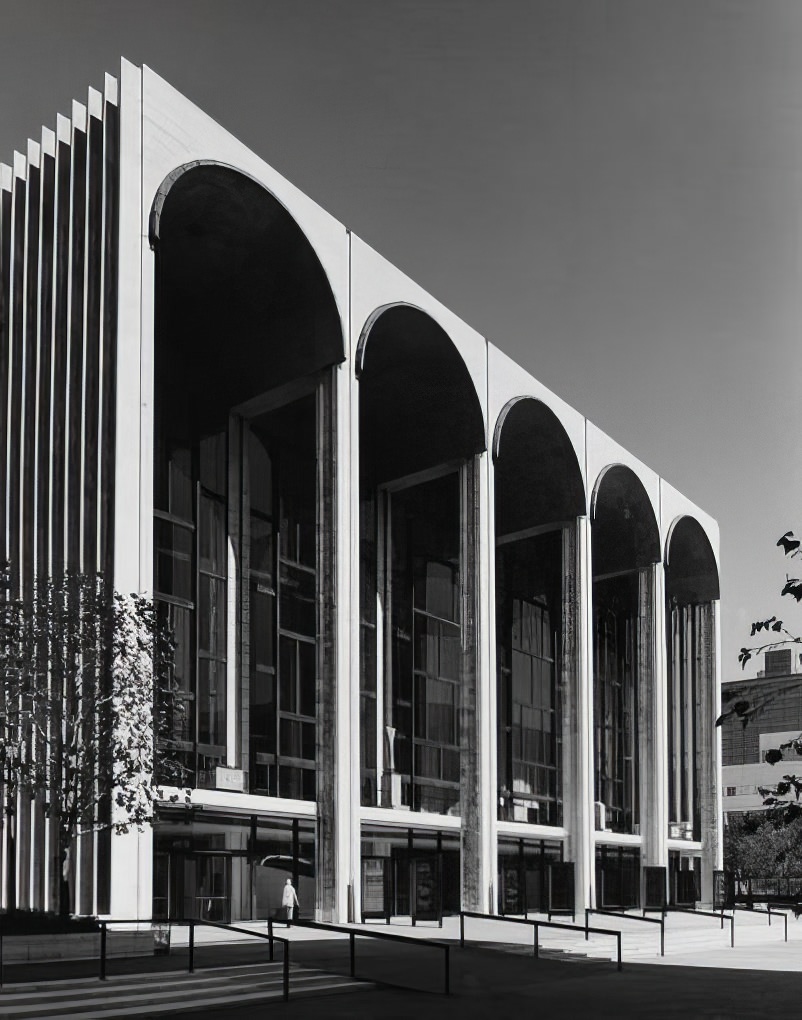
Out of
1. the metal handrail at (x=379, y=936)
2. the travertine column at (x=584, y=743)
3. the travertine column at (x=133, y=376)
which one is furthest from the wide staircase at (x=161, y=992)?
the travertine column at (x=584, y=743)

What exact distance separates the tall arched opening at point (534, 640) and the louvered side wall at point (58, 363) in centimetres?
1727

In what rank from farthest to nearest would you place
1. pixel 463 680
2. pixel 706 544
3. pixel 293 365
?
pixel 706 544 → pixel 463 680 → pixel 293 365

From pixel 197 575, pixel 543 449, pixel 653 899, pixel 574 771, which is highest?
pixel 543 449

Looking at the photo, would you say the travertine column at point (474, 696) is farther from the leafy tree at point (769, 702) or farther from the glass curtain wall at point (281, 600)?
the leafy tree at point (769, 702)

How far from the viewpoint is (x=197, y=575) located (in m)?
36.2

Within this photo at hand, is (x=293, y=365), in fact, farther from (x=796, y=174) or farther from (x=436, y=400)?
(x=796, y=174)

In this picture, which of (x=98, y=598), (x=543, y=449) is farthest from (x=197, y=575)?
(x=543, y=449)

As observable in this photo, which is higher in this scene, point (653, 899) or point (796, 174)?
point (796, 174)

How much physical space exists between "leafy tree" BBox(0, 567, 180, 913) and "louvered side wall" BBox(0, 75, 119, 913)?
72.2 inches

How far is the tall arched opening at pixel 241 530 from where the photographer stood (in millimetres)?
32125

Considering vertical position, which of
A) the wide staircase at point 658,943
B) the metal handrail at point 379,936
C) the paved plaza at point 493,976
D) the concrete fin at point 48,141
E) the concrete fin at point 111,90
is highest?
the concrete fin at point 111,90

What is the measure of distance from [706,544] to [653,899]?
17446 millimetres

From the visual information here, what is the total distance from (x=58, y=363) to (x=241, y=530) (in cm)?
1140

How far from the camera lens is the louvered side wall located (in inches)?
1022
